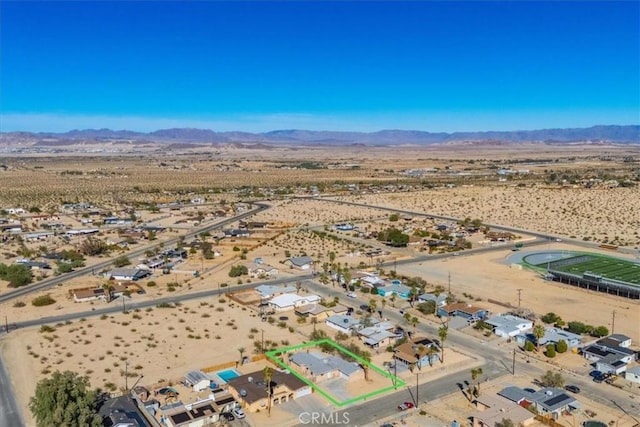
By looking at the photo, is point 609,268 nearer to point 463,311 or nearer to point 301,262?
point 463,311

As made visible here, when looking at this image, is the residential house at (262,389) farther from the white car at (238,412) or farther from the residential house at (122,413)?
the residential house at (122,413)

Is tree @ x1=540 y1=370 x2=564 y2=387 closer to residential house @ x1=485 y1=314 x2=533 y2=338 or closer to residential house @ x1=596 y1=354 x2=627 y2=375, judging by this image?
residential house @ x1=596 y1=354 x2=627 y2=375

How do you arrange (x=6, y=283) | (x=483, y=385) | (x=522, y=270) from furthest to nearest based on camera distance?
(x=522, y=270) < (x=6, y=283) < (x=483, y=385)

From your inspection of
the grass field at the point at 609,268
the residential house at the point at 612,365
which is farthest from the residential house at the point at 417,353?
the grass field at the point at 609,268

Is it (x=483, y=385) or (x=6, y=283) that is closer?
(x=483, y=385)

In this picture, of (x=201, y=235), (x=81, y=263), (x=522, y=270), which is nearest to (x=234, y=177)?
(x=201, y=235)

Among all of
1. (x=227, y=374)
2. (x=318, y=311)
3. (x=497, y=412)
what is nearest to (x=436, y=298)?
(x=318, y=311)

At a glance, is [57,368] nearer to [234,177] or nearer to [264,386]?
[264,386]
